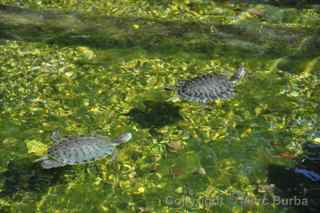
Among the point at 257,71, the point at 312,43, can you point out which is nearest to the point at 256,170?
the point at 257,71

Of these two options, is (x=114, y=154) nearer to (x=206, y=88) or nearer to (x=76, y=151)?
(x=76, y=151)

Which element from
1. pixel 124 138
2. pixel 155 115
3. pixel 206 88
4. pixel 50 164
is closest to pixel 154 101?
pixel 155 115

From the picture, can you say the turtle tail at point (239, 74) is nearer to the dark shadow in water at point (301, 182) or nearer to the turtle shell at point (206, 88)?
the turtle shell at point (206, 88)

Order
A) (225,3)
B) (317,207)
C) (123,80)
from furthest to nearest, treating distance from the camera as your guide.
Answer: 1. (225,3)
2. (123,80)
3. (317,207)

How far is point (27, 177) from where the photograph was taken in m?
4.71

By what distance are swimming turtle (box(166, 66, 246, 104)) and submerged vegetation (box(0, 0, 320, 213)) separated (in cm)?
10

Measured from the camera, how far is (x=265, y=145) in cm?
508

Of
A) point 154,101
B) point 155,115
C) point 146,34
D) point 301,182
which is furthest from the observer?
point 146,34

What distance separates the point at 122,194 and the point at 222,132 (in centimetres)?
131

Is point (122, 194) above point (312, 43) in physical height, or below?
below

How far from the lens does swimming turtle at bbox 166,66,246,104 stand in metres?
5.69

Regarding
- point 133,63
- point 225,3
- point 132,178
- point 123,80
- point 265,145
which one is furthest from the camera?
point 225,3

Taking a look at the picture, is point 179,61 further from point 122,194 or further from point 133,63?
point 122,194

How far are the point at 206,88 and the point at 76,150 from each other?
174cm
